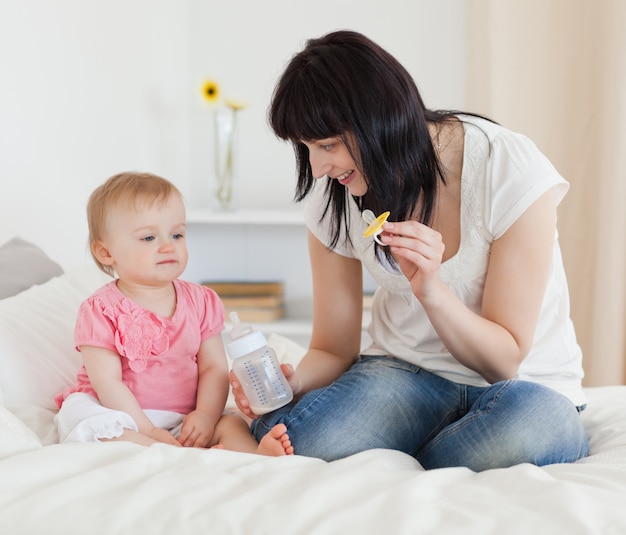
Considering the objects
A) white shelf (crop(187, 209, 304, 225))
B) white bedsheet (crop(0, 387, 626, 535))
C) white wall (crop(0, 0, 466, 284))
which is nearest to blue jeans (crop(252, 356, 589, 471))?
white bedsheet (crop(0, 387, 626, 535))

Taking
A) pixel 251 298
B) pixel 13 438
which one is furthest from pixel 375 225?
pixel 251 298

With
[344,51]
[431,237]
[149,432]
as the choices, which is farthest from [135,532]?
[344,51]

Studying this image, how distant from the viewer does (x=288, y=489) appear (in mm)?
886

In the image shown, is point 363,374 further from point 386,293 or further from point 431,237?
point 431,237

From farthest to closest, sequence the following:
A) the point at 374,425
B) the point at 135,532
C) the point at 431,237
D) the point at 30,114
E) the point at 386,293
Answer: the point at 30,114, the point at 386,293, the point at 374,425, the point at 431,237, the point at 135,532

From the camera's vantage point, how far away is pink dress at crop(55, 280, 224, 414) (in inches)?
50.4

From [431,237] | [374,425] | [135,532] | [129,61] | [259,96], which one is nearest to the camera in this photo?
[135,532]

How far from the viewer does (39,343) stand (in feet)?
4.56

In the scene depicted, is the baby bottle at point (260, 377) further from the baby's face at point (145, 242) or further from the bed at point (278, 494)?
the bed at point (278, 494)

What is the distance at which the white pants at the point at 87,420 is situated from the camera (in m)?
1.15

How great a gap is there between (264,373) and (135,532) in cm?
49

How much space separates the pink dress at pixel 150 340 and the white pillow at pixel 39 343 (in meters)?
0.05

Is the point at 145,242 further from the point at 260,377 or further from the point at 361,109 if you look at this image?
the point at 361,109

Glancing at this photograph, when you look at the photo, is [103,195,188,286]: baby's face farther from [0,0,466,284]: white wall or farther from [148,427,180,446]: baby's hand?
[0,0,466,284]: white wall
